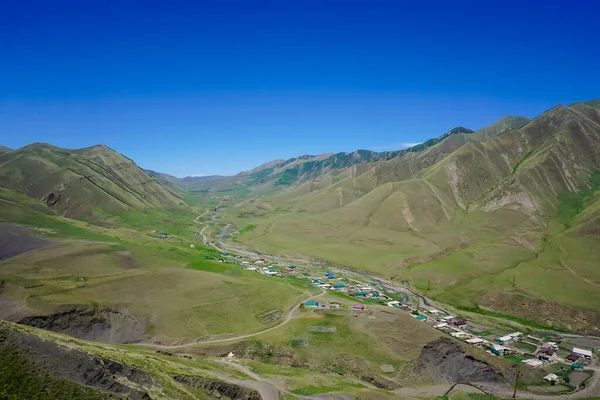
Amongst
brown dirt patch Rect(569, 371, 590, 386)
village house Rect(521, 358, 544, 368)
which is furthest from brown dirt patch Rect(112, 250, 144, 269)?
brown dirt patch Rect(569, 371, 590, 386)

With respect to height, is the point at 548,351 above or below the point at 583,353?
below

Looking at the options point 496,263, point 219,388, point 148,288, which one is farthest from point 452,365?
point 496,263

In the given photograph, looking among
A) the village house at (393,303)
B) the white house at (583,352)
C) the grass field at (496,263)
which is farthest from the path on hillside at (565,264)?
the village house at (393,303)

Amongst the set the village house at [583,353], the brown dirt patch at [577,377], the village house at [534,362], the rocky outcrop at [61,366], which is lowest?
the brown dirt patch at [577,377]

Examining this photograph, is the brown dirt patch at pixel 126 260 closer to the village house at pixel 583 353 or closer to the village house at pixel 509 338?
the village house at pixel 509 338

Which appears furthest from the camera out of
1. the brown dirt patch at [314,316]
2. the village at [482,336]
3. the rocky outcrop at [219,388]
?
the brown dirt patch at [314,316]

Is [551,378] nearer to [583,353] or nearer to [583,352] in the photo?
[583,353]

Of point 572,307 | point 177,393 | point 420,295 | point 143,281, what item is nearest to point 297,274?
point 420,295

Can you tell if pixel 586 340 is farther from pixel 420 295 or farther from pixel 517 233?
pixel 517 233
